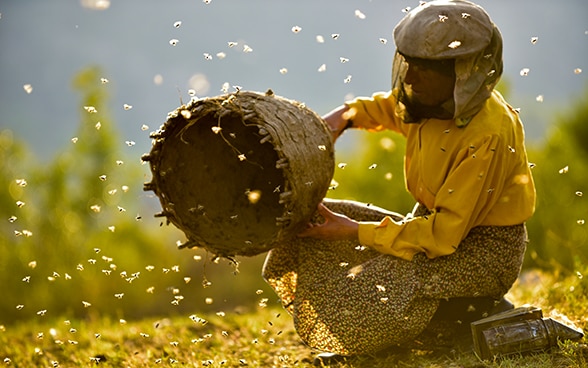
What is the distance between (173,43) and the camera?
431cm

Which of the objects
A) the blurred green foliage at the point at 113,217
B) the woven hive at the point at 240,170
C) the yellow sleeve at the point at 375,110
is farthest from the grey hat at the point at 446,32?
the blurred green foliage at the point at 113,217

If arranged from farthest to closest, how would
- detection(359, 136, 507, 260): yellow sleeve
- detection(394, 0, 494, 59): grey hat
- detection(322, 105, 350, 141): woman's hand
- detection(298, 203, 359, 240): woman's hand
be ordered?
detection(322, 105, 350, 141): woman's hand < detection(298, 203, 359, 240): woman's hand < detection(359, 136, 507, 260): yellow sleeve < detection(394, 0, 494, 59): grey hat

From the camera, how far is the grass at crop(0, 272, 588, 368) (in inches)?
167

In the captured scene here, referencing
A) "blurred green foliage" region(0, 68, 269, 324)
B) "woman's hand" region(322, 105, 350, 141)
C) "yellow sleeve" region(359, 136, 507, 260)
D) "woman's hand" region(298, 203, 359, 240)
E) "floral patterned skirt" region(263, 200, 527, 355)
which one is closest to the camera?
"yellow sleeve" region(359, 136, 507, 260)

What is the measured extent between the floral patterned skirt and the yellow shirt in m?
0.10

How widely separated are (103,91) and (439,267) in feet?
52.0

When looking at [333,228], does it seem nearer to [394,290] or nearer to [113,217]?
[394,290]

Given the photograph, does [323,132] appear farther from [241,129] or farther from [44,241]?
[44,241]

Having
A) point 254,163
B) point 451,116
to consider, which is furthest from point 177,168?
point 451,116

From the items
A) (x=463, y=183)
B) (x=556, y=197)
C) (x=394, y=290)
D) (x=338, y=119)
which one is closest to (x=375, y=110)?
(x=338, y=119)


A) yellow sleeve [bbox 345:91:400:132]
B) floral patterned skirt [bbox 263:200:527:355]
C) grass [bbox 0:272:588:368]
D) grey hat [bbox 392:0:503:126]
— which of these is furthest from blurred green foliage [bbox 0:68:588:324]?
grey hat [bbox 392:0:503:126]

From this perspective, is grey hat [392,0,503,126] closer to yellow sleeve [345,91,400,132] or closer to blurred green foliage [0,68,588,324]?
yellow sleeve [345,91,400,132]

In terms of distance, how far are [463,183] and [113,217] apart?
613 inches

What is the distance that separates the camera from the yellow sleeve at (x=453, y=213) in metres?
3.99
